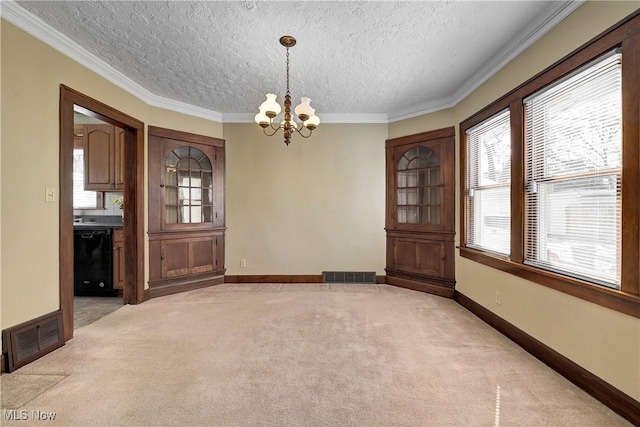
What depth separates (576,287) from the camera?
199 cm

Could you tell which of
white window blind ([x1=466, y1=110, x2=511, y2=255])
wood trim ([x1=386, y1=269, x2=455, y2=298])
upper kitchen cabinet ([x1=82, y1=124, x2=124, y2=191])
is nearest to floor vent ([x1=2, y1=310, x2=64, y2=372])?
upper kitchen cabinet ([x1=82, y1=124, x2=124, y2=191])

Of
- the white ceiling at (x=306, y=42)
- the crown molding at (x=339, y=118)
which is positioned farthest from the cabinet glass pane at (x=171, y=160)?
the crown molding at (x=339, y=118)

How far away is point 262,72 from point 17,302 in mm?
3022

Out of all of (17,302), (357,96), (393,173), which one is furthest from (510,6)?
(17,302)

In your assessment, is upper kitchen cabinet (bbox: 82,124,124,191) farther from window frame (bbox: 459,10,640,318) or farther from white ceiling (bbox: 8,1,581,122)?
window frame (bbox: 459,10,640,318)

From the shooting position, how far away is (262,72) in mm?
3229

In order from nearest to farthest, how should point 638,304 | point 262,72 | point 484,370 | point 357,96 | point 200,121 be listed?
point 638,304 < point 484,370 < point 262,72 < point 357,96 < point 200,121

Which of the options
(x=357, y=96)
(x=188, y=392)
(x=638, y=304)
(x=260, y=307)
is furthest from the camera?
(x=357, y=96)

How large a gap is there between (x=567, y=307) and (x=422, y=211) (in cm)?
240

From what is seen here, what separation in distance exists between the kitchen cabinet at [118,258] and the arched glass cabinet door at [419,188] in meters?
4.06

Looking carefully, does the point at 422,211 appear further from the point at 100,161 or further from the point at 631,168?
the point at 100,161

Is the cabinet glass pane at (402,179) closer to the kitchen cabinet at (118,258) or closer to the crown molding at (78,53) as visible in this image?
the crown molding at (78,53)

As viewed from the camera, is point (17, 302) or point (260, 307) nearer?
point (17, 302)

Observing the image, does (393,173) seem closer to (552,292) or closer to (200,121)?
(552,292)
